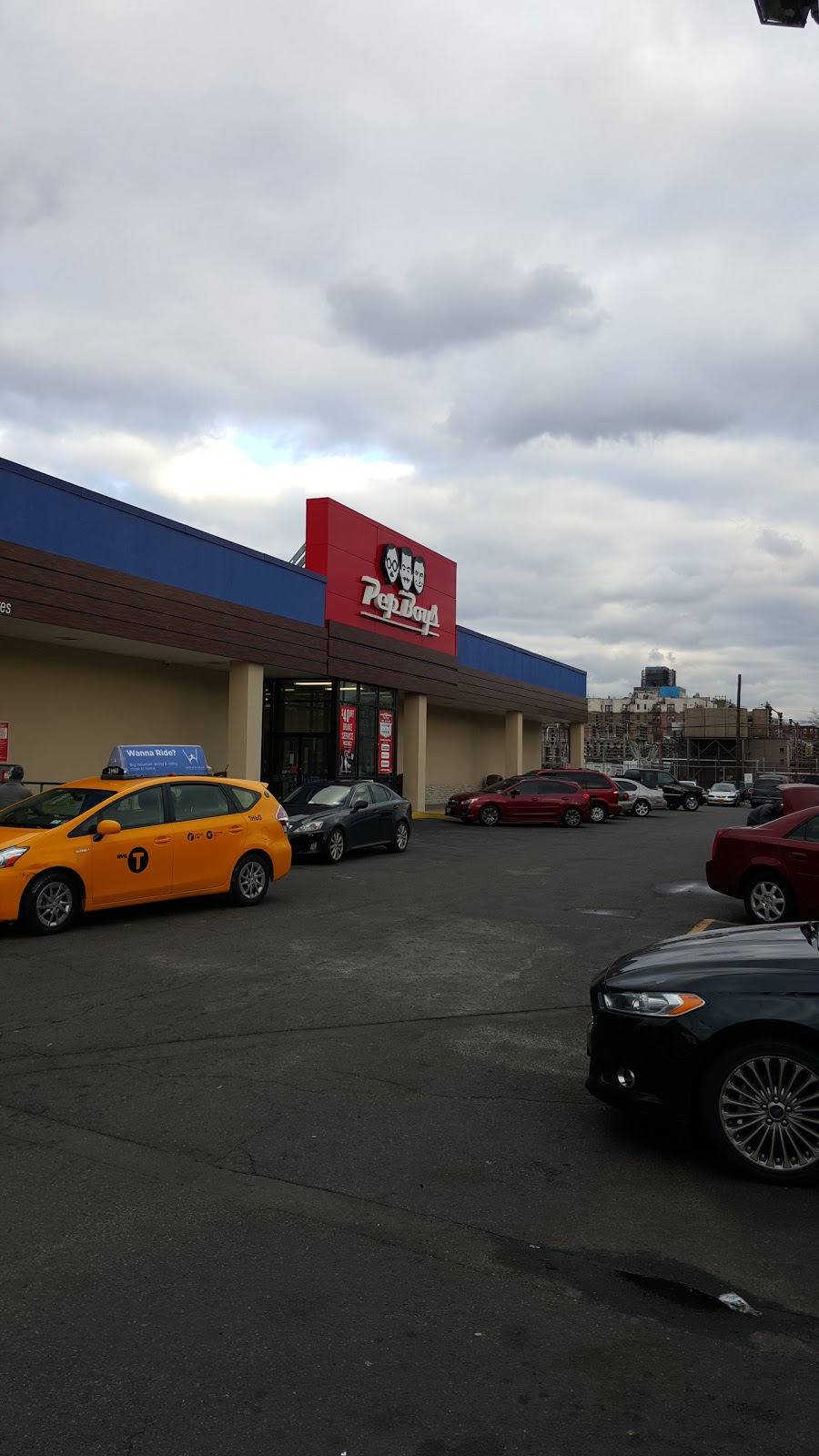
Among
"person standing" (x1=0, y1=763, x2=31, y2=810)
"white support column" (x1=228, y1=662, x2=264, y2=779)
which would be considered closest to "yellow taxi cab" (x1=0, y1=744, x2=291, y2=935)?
"person standing" (x1=0, y1=763, x2=31, y2=810)

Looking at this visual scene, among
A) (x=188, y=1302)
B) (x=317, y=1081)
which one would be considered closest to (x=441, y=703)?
(x=317, y=1081)

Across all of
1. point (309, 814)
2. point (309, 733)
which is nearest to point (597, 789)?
point (309, 733)

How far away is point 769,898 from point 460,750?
29169 mm

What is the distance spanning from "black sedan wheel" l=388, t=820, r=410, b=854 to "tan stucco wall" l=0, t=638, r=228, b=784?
6660mm

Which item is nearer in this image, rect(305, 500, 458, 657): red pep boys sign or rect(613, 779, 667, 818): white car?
rect(305, 500, 458, 657): red pep boys sign

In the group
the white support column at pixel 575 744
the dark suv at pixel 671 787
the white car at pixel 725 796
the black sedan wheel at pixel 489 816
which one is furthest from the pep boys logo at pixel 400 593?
the white car at pixel 725 796

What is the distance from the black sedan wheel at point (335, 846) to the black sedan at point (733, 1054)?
12029 millimetres

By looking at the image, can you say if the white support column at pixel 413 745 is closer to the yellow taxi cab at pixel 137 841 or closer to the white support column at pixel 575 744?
the yellow taxi cab at pixel 137 841

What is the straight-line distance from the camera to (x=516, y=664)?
40.4 metres

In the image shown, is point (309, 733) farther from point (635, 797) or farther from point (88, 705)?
point (635, 797)

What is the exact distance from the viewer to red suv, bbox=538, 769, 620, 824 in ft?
102

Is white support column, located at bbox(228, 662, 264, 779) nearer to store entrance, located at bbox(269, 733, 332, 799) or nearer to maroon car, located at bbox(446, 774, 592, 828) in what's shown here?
store entrance, located at bbox(269, 733, 332, 799)

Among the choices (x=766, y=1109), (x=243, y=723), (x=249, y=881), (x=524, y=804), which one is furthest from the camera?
(x=524, y=804)

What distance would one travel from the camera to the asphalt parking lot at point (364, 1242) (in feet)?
9.14
